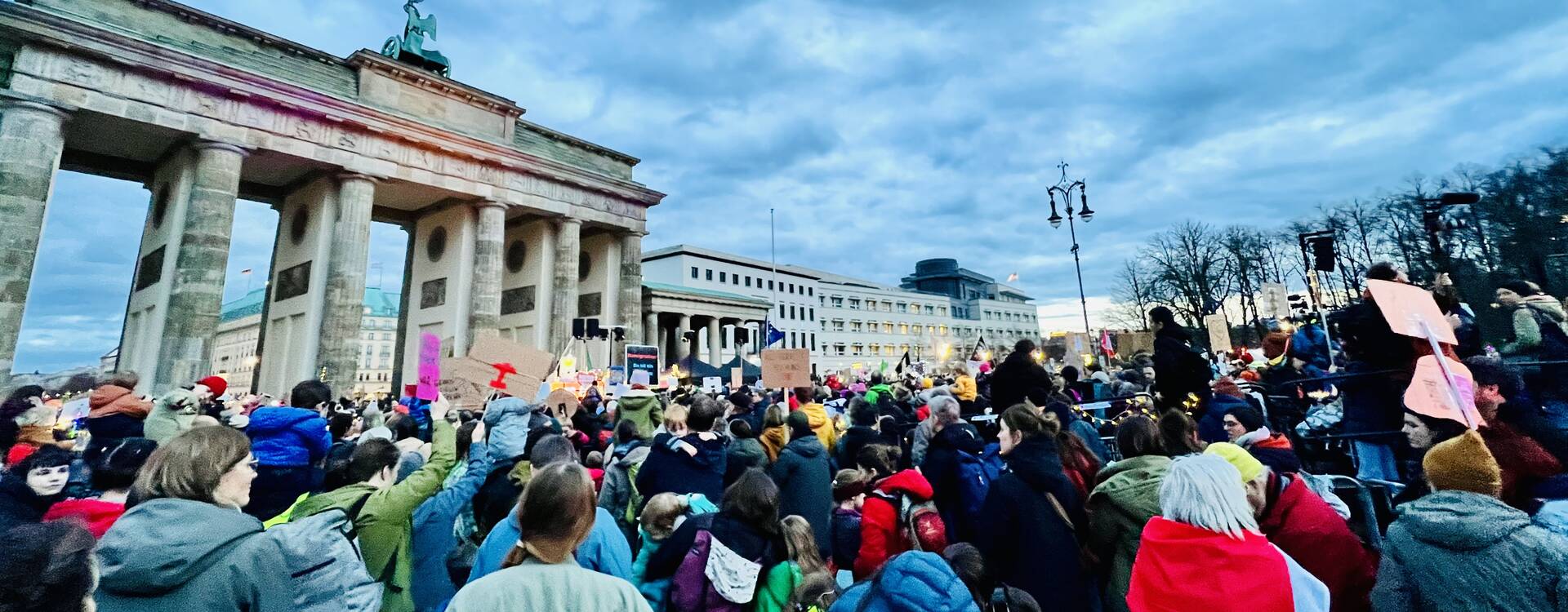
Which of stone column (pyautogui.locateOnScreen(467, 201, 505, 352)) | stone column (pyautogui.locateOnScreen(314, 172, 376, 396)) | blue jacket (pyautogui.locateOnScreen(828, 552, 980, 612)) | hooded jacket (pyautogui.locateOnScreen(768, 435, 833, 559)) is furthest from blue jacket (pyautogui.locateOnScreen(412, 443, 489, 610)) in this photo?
stone column (pyautogui.locateOnScreen(467, 201, 505, 352))

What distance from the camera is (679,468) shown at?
5.04 meters

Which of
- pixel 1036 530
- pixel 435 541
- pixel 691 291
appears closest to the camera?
pixel 1036 530

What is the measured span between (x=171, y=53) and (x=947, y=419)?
99.2 ft

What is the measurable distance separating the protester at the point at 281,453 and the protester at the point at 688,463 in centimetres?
280

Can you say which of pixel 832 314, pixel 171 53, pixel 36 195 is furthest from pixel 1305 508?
pixel 832 314

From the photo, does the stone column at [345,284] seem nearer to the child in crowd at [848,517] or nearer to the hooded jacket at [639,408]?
the hooded jacket at [639,408]

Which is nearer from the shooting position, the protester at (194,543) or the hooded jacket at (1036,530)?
the protester at (194,543)

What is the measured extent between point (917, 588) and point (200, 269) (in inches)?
1140

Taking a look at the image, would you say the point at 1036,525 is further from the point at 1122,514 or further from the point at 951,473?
the point at 951,473

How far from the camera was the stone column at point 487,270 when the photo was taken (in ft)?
98.0

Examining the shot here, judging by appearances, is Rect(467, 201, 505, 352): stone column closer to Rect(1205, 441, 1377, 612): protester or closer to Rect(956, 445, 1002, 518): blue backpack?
Rect(956, 445, 1002, 518): blue backpack

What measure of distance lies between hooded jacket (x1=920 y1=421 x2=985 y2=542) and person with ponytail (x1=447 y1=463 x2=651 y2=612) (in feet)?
8.55

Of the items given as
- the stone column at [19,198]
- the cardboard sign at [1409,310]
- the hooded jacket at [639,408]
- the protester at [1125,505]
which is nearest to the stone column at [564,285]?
the stone column at [19,198]

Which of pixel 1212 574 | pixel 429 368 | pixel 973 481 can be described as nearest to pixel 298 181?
pixel 429 368
